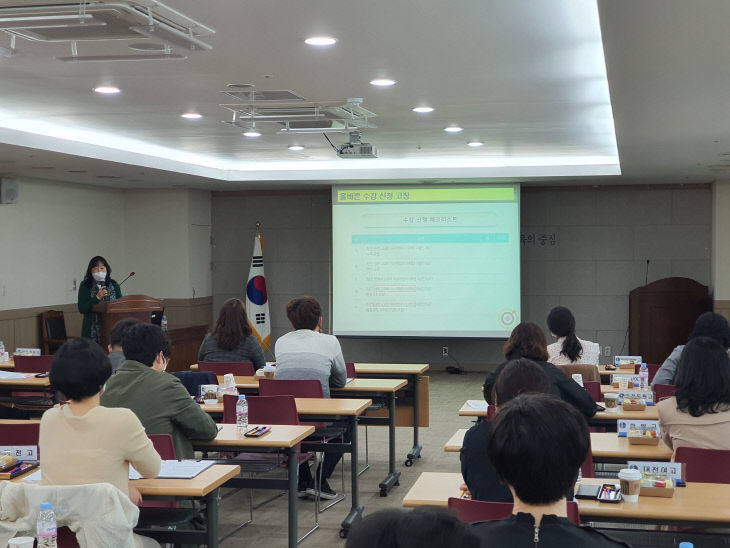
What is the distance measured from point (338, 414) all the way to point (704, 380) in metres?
2.19

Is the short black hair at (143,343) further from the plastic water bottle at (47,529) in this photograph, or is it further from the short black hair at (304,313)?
the short black hair at (304,313)

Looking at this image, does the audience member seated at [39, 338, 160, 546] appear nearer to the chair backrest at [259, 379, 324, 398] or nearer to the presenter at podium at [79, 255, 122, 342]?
the chair backrest at [259, 379, 324, 398]

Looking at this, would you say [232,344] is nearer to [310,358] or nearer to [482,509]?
[310,358]

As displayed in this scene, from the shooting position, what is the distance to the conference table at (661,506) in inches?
124

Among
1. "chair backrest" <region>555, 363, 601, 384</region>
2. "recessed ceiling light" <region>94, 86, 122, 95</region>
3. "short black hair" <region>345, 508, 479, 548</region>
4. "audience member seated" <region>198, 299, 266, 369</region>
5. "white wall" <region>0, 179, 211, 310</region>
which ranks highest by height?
"recessed ceiling light" <region>94, 86, 122, 95</region>

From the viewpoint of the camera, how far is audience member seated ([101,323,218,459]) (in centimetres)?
411

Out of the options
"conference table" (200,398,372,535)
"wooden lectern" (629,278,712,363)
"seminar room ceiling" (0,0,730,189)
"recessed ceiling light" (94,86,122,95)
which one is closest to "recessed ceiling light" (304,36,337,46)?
"seminar room ceiling" (0,0,730,189)

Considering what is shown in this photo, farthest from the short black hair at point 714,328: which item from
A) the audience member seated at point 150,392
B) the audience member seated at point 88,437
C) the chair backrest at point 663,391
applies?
the audience member seated at point 88,437

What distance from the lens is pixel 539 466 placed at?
189cm

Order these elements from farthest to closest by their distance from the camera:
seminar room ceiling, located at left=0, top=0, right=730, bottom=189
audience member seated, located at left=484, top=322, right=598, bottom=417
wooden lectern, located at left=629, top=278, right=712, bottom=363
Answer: wooden lectern, located at left=629, top=278, right=712, bottom=363, audience member seated, located at left=484, top=322, right=598, bottom=417, seminar room ceiling, located at left=0, top=0, right=730, bottom=189

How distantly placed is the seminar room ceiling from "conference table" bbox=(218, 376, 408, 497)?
2138mm

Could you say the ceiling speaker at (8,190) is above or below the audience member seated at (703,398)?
above

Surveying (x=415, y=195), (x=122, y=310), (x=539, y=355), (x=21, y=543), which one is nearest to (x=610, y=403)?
Answer: (x=539, y=355)

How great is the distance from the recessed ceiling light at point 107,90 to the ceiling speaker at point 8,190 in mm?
4286
